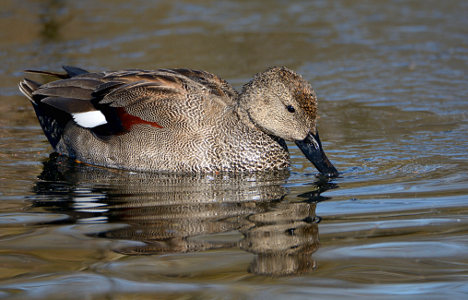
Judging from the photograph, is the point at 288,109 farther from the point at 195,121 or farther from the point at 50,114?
the point at 50,114

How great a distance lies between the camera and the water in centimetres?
390

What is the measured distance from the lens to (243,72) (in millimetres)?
10555

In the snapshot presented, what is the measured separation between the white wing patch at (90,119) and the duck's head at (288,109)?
141cm

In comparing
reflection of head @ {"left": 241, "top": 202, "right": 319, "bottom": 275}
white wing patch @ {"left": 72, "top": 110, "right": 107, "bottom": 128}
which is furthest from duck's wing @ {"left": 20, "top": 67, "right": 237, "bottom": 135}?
reflection of head @ {"left": 241, "top": 202, "right": 319, "bottom": 275}

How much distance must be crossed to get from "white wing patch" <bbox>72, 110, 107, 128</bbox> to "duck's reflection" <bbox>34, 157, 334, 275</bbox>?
0.44 m

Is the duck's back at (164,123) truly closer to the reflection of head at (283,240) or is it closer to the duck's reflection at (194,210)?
the duck's reflection at (194,210)

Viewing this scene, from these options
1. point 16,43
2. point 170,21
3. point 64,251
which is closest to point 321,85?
point 170,21

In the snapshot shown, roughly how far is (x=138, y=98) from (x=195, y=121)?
1.94 feet

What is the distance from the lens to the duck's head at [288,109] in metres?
6.28

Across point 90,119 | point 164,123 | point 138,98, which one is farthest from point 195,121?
point 90,119

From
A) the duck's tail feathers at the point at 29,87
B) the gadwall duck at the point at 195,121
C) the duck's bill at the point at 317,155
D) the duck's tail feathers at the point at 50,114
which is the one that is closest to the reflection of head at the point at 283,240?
the duck's bill at the point at 317,155

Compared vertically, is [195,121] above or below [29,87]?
below

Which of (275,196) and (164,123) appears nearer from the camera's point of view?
(275,196)

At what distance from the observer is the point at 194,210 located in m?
5.27
